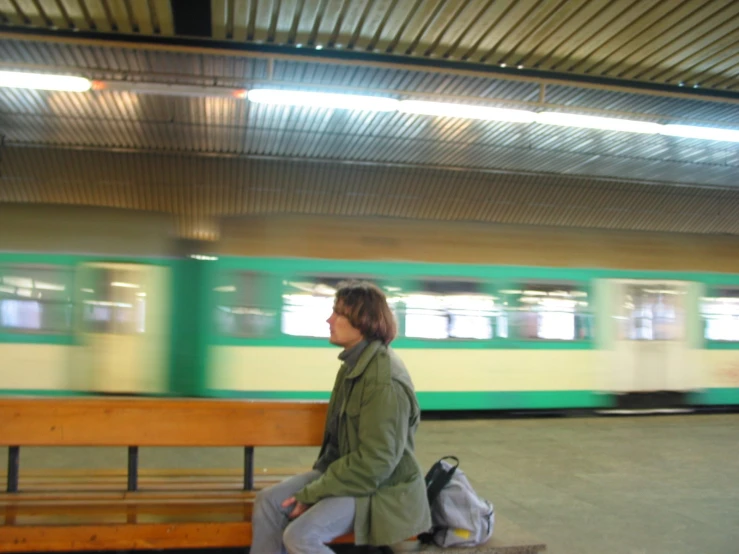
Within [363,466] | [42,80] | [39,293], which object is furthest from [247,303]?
[363,466]

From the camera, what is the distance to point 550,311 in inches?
453

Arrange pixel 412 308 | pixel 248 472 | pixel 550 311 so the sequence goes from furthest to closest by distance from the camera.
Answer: pixel 550 311, pixel 412 308, pixel 248 472

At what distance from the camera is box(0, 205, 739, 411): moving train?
1030 cm

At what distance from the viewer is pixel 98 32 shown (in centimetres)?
782

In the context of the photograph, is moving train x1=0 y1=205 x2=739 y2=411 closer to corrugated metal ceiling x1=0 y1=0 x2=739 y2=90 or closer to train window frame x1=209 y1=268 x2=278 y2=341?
train window frame x1=209 y1=268 x2=278 y2=341

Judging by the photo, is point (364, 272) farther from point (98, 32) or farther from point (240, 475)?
point (240, 475)

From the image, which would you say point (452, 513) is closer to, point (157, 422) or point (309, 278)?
point (157, 422)

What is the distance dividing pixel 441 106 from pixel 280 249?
319 cm

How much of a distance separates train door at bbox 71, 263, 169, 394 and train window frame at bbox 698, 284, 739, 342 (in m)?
8.71

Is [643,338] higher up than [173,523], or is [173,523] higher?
[643,338]

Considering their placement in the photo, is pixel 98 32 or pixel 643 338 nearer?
pixel 98 32

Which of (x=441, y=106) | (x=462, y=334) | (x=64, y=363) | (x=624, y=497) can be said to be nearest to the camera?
(x=624, y=497)

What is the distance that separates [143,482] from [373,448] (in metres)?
2.24

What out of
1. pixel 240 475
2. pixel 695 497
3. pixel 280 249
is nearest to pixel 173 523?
pixel 240 475
